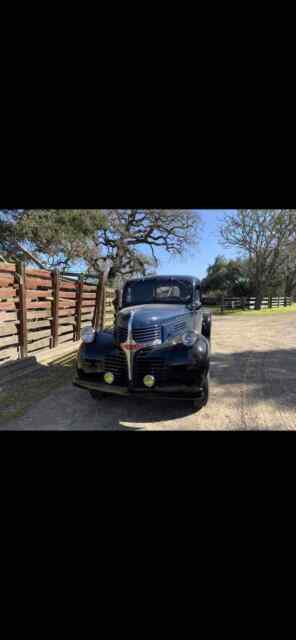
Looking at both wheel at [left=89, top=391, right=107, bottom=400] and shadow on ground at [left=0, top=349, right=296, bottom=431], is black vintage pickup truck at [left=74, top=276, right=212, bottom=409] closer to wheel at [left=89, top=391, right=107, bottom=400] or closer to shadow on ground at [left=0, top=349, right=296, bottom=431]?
wheel at [left=89, top=391, right=107, bottom=400]

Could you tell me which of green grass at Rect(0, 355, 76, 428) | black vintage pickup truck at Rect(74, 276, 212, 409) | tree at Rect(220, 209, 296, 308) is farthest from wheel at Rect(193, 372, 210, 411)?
tree at Rect(220, 209, 296, 308)

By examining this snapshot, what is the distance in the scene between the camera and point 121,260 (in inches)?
840

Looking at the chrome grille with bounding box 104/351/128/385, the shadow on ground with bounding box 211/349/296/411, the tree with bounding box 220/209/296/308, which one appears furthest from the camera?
the tree with bounding box 220/209/296/308

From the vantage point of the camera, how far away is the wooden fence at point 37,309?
209 inches

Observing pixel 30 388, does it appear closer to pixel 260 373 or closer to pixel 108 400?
pixel 108 400

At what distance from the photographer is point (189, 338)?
10.6 feet

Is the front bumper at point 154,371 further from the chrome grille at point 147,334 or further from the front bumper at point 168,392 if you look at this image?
the chrome grille at point 147,334

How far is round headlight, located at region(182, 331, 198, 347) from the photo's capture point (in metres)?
3.19

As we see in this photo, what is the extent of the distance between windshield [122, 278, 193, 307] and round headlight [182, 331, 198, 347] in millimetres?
1222
